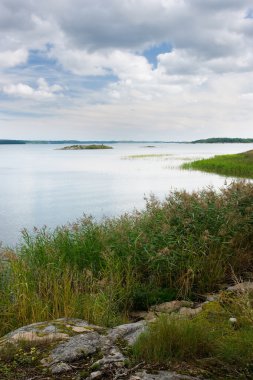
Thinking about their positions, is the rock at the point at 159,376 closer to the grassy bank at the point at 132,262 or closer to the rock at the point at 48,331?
the rock at the point at 48,331

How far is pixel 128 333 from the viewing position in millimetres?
4375

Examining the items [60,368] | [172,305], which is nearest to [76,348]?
[60,368]

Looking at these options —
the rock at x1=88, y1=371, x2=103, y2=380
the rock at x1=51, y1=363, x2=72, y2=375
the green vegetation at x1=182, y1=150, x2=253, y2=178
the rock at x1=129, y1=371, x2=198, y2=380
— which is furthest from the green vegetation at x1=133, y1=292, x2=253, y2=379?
the green vegetation at x1=182, y1=150, x2=253, y2=178

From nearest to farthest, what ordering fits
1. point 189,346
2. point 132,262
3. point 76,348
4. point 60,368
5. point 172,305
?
point 60,368
point 189,346
point 76,348
point 172,305
point 132,262

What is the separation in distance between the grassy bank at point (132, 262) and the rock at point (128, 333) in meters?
1.31

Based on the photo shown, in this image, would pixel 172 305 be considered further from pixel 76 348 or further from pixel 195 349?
pixel 76 348

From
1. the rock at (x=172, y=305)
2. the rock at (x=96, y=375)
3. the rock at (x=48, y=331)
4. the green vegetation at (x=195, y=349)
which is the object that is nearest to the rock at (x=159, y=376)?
the green vegetation at (x=195, y=349)

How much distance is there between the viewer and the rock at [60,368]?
3.51m

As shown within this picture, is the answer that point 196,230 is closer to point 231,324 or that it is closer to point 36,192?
point 231,324

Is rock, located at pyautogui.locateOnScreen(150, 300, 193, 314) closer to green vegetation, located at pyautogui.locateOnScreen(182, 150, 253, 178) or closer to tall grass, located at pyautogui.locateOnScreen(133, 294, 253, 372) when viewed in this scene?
tall grass, located at pyautogui.locateOnScreen(133, 294, 253, 372)

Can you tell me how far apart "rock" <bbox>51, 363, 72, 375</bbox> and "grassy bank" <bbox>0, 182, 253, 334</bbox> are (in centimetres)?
217

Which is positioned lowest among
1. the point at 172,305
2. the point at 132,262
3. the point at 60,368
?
the point at 172,305

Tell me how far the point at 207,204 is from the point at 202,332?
554cm

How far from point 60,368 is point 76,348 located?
0.34 m
